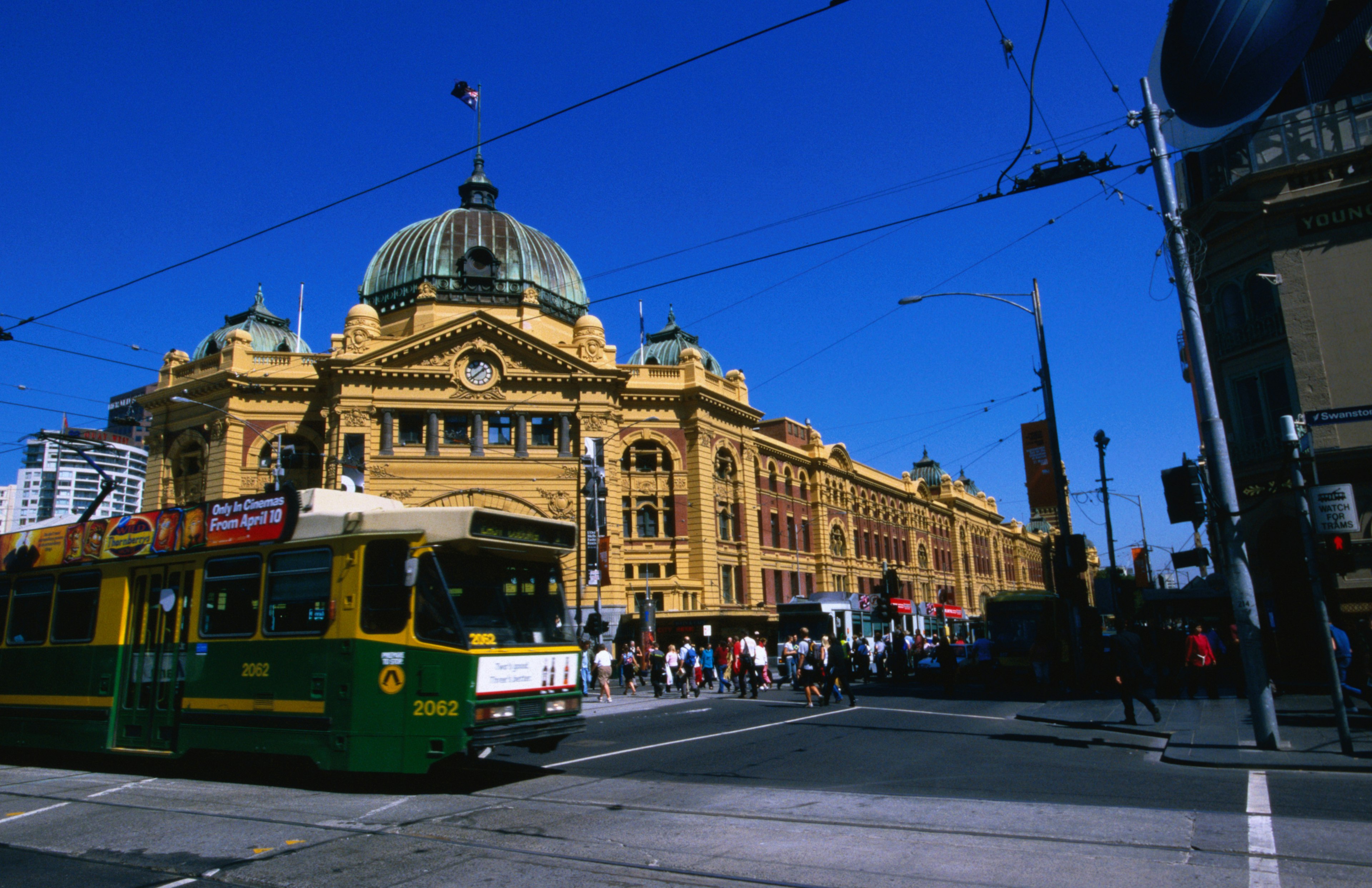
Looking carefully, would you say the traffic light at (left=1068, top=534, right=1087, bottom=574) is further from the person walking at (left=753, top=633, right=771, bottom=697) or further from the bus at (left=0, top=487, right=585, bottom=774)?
the bus at (left=0, top=487, right=585, bottom=774)

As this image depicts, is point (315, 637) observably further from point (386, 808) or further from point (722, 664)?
point (722, 664)

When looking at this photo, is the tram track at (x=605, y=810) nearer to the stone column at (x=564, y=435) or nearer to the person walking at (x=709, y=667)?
the person walking at (x=709, y=667)

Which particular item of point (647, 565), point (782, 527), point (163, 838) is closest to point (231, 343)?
point (647, 565)

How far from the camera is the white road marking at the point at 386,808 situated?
8.88 meters

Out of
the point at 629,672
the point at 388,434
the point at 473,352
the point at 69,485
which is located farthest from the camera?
the point at 69,485

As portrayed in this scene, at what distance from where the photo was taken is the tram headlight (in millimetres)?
9648

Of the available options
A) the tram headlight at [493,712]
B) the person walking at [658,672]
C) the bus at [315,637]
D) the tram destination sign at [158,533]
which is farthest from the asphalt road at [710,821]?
the person walking at [658,672]

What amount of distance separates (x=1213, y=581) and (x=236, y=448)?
4222cm

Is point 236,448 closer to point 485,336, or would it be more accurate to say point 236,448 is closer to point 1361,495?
point 485,336

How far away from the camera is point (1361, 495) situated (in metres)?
20.9

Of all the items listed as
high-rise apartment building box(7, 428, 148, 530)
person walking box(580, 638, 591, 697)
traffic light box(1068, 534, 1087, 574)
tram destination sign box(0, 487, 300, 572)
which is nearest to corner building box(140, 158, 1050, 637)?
person walking box(580, 638, 591, 697)

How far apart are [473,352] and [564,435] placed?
557 cm

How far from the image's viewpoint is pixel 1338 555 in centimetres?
1215

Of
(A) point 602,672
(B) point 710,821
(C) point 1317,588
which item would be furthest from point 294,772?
(A) point 602,672
